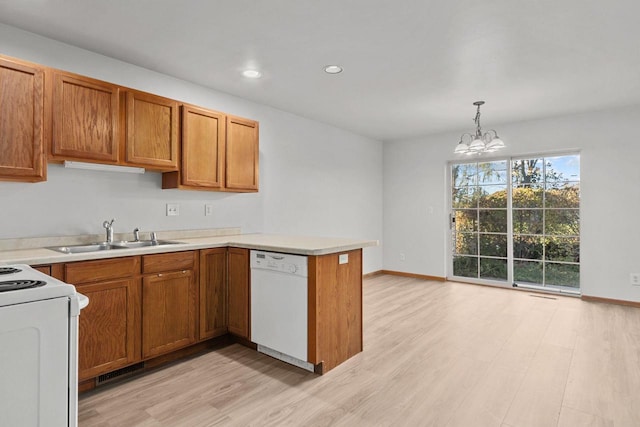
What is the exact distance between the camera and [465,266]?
567 cm

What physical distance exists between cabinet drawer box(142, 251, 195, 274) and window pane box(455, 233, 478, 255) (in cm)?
434

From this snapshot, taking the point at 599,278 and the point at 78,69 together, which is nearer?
the point at 78,69

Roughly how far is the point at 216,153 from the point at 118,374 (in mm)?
1925

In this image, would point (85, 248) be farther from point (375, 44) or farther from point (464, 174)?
point (464, 174)

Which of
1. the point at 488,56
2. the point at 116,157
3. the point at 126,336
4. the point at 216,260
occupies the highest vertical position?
the point at 488,56

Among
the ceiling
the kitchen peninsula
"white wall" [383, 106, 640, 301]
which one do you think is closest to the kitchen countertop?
the kitchen peninsula

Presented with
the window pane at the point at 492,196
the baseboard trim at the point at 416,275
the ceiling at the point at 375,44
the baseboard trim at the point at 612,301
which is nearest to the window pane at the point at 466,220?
the window pane at the point at 492,196

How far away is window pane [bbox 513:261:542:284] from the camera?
5.02 m

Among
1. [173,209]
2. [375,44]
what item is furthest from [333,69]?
[173,209]

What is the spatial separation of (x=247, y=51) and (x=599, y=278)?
4.86 meters

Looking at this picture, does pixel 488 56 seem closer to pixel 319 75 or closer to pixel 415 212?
pixel 319 75

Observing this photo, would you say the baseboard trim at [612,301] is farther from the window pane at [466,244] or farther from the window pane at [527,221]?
the window pane at [466,244]

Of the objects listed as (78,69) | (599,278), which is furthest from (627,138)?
(78,69)

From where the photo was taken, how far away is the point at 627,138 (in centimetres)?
430
